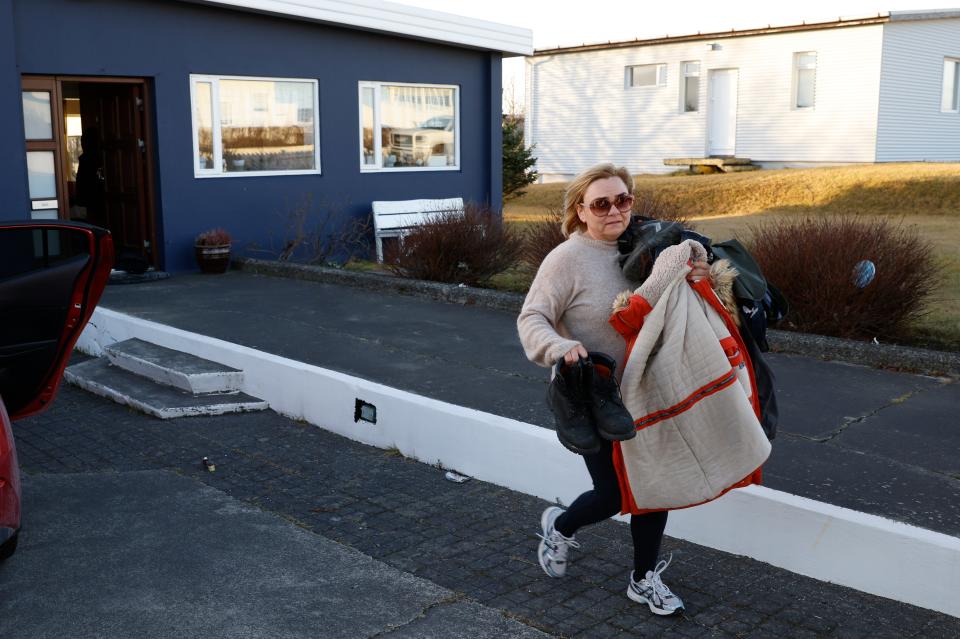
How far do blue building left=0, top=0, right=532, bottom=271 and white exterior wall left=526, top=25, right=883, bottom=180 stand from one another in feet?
41.5

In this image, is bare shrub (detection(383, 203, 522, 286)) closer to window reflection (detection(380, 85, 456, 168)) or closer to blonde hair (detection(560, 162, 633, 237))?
window reflection (detection(380, 85, 456, 168))

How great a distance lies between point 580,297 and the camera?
149 inches

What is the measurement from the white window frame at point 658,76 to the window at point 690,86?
57cm

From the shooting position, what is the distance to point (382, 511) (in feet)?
16.8

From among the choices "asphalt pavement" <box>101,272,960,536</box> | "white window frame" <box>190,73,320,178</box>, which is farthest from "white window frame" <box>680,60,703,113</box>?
"asphalt pavement" <box>101,272,960,536</box>

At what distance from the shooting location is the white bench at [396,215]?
14.7m

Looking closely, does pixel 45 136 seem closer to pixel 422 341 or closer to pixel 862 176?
pixel 422 341

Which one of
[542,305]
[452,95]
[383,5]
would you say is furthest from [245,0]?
[542,305]

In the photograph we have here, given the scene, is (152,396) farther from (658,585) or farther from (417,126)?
(417,126)

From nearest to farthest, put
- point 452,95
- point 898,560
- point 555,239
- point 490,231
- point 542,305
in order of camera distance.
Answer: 1. point 542,305
2. point 898,560
3. point 555,239
4. point 490,231
5. point 452,95

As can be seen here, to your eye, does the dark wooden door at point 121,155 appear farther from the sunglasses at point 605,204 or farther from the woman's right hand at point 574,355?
the woman's right hand at point 574,355

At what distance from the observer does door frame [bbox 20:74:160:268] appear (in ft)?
37.9

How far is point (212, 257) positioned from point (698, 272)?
9.73 m

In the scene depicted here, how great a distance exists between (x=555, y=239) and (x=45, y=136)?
6081 millimetres
